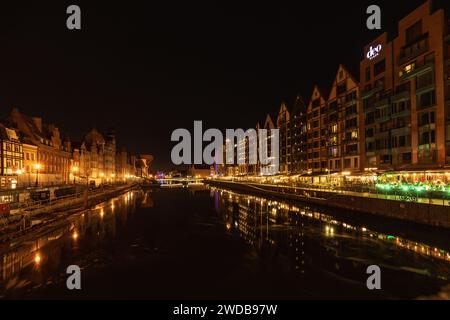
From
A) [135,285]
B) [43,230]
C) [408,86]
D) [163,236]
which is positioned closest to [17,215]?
[43,230]

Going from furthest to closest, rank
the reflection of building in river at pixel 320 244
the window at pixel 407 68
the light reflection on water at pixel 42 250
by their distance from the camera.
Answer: the window at pixel 407 68 → the reflection of building in river at pixel 320 244 → the light reflection on water at pixel 42 250

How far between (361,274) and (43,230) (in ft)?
86.6

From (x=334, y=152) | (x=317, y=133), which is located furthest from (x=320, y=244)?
(x=317, y=133)

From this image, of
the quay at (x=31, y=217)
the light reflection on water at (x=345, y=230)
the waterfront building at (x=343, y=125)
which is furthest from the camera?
the waterfront building at (x=343, y=125)

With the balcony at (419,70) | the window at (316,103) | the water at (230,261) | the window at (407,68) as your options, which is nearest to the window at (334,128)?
the window at (316,103)

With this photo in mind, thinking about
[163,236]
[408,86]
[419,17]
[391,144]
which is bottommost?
[163,236]

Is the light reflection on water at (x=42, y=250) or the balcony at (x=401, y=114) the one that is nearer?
the light reflection on water at (x=42, y=250)

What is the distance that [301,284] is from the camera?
1711cm

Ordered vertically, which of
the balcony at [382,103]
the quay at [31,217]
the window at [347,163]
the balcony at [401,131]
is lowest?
the quay at [31,217]

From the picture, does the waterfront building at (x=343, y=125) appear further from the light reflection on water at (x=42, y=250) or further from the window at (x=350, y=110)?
the light reflection on water at (x=42, y=250)

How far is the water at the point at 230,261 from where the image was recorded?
1620 centimetres

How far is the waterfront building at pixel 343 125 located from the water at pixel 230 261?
1690 inches

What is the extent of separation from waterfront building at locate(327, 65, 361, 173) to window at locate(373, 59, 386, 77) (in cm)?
882
